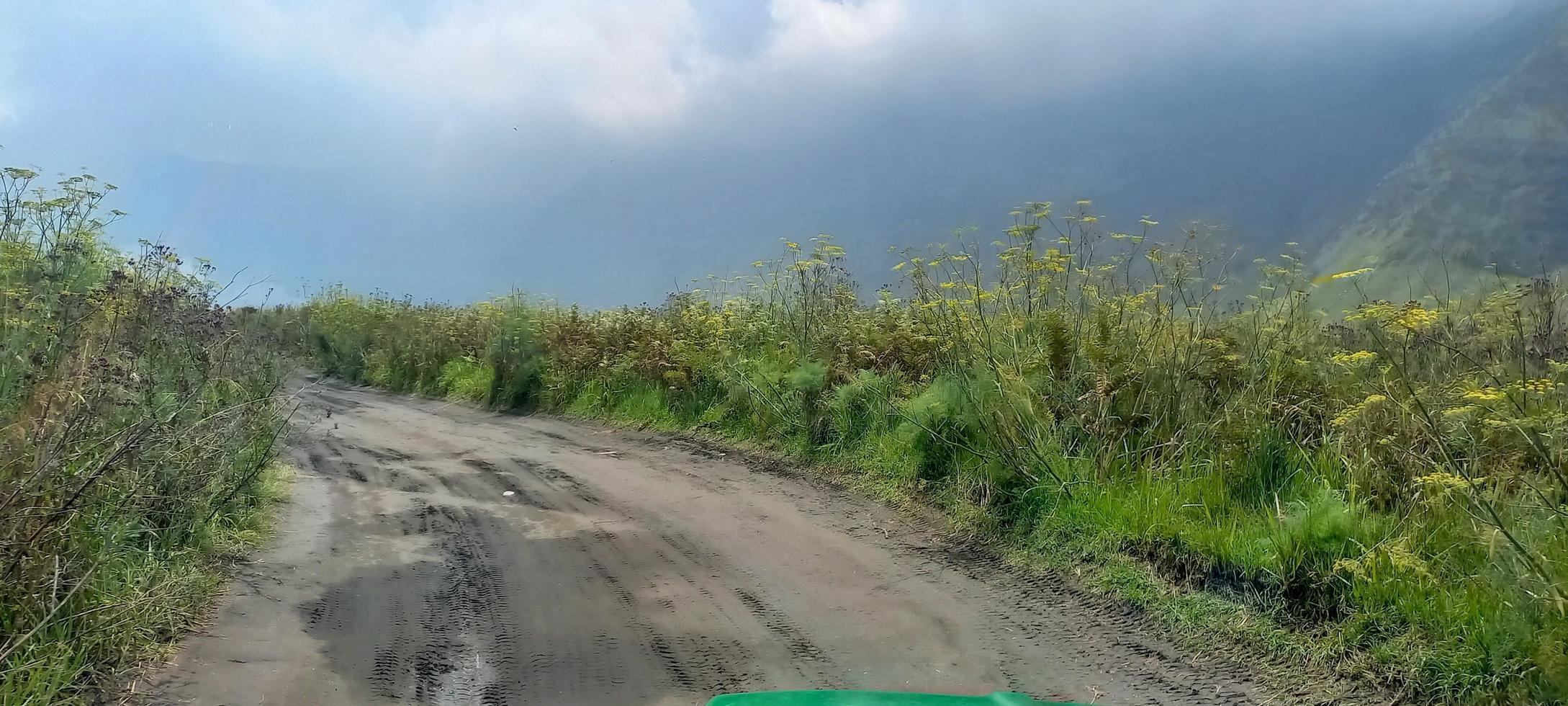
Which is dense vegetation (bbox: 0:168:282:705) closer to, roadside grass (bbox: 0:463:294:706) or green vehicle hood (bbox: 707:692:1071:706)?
roadside grass (bbox: 0:463:294:706)

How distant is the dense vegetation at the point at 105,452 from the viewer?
13.7ft

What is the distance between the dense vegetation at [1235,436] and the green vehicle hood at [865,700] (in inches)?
65.2

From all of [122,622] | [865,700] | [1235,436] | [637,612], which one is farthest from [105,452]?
[1235,436]

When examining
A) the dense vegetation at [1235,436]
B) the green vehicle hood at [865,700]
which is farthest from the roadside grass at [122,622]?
the dense vegetation at [1235,436]

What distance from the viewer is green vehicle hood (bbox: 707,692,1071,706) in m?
3.92

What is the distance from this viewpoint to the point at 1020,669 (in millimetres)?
4652

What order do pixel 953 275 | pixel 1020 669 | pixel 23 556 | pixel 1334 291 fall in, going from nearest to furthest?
pixel 23 556 < pixel 1020 669 < pixel 1334 291 < pixel 953 275

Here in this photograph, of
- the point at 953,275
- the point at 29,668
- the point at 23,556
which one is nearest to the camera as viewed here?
the point at 29,668

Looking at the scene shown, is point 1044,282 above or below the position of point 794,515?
above

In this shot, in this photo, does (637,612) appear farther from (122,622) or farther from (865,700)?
(122,622)

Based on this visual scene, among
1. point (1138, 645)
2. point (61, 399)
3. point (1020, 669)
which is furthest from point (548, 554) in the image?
point (1138, 645)

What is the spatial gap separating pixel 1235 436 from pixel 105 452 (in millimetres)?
7216

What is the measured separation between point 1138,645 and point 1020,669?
0.78 m

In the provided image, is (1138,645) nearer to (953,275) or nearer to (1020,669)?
(1020,669)
